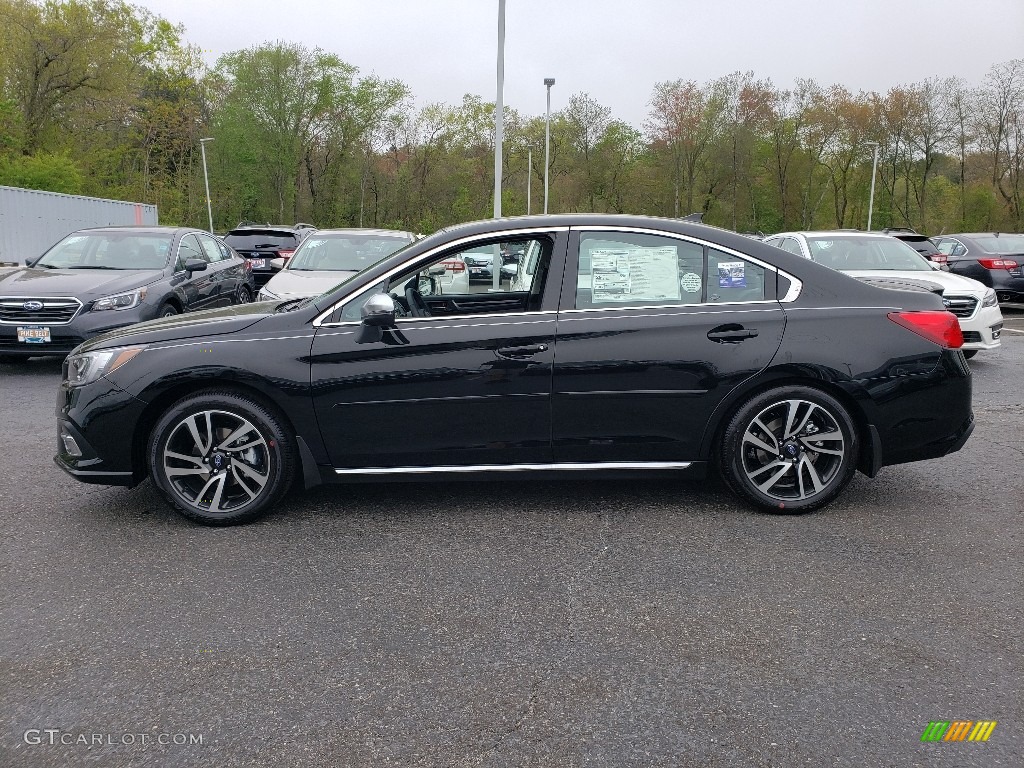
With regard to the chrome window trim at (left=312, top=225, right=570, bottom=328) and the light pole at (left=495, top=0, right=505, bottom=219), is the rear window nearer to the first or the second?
the light pole at (left=495, top=0, right=505, bottom=219)

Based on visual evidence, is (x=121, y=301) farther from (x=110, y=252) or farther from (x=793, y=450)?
(x=793, y=450)

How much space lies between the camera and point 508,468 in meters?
4.53

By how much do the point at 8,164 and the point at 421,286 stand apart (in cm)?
4481

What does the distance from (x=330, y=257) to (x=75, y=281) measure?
9.68 feet

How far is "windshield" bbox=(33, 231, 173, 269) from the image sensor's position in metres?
10.2

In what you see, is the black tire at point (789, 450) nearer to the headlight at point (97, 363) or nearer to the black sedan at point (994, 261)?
the headlight at point (97, 363)

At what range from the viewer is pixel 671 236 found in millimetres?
4637

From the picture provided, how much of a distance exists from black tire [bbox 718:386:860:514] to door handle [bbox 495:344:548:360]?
1.09 m

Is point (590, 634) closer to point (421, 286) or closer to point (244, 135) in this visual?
point (421, 286)

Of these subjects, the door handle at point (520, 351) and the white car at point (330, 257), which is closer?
the door handle at point (520, 351)

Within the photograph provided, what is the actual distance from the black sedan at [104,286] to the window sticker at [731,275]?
22.1ft

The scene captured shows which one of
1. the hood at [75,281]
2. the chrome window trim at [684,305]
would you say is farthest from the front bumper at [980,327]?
the hood at [75,281]

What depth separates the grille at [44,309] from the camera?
8.95 metres

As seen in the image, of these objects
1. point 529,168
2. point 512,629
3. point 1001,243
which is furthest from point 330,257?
point 529,168
